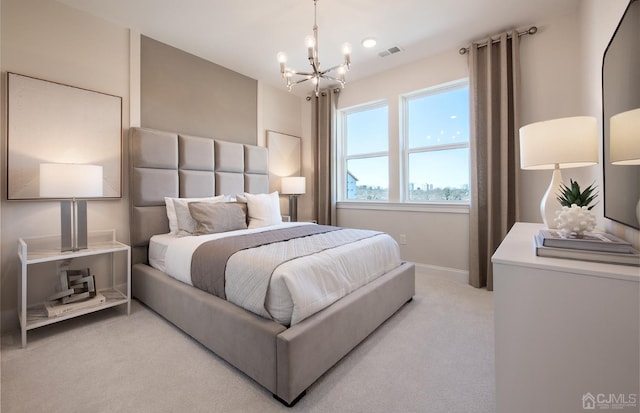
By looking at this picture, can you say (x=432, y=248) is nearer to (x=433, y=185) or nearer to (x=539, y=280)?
(x=433, y=185)

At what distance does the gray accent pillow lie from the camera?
2688mm

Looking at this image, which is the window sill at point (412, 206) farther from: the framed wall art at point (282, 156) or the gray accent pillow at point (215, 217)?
the gray accent pillow at point (215, 217)

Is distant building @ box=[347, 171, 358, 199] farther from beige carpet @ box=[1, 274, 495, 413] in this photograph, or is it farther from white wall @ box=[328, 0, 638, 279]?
beige carpet @ box=[1, 274, 495, 413]

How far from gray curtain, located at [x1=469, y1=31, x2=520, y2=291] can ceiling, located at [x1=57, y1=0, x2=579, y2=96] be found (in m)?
0.31

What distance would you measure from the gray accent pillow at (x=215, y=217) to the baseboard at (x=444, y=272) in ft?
7.71

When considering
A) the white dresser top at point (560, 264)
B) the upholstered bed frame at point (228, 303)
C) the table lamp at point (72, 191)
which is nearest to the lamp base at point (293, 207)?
the upholstered bed frame at point (228, 303)

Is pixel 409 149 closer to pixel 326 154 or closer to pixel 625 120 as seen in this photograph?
pixel 326 154

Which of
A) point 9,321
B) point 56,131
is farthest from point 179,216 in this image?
point 9,321

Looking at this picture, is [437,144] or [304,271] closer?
[304,271]

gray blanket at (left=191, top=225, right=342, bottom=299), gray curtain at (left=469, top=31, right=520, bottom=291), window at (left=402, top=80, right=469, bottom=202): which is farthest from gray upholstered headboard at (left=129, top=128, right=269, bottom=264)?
gray curtain at (left=469, top=31, right=520, bottom=291)

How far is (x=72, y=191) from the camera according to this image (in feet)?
6.84

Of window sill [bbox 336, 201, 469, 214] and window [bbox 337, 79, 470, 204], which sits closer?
window sill [bbox 336, 201, 469, 214]

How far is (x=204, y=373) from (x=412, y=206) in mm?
3000

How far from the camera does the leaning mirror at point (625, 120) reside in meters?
0.98
